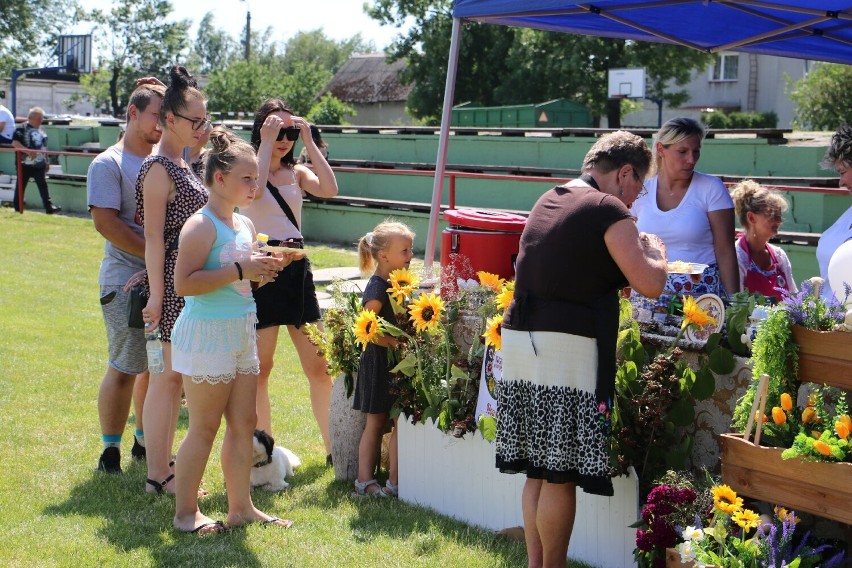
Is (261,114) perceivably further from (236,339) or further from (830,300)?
(830,300)

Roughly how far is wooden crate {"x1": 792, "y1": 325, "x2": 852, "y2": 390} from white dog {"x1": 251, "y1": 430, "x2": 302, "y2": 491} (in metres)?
2.50

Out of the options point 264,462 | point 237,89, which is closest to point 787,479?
point 264,462

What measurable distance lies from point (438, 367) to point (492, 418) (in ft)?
1.47

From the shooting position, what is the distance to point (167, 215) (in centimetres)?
434

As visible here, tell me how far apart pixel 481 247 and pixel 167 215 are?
4.63ft

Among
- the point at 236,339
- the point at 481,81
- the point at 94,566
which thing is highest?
the point at 481,81

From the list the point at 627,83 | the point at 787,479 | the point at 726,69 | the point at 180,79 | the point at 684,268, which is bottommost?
the point at 787,479

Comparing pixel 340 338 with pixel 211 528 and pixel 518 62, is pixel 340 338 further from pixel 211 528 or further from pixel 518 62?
pixel 518 62

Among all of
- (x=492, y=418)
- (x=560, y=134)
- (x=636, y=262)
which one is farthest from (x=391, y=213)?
(x=636, y=262)

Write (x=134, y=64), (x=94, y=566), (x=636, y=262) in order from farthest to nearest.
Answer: (x=134, y=64), (x=94, y=566), (x=636, y=262)

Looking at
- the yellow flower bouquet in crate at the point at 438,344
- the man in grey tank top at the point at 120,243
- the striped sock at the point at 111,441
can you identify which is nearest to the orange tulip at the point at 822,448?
the yellow flower bouquet in crate at the point at 438,344

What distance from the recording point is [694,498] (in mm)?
3254

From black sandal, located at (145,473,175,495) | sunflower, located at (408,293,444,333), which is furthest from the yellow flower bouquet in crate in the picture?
black sandal, located at (145,473,175,495)

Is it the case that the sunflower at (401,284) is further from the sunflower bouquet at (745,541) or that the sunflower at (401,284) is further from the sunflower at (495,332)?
the sunflower bouquet at (745,541)
